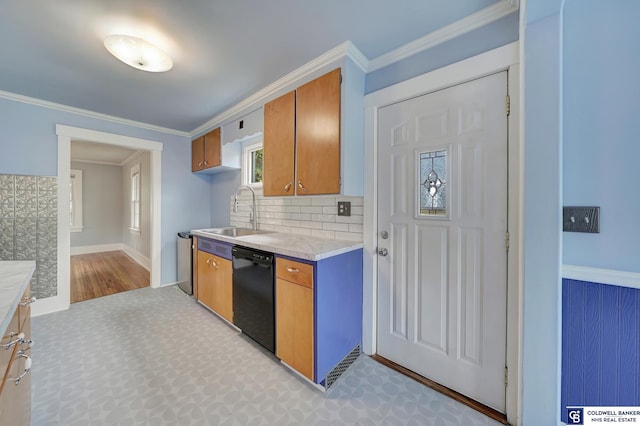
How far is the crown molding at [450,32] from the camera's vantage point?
1.36m

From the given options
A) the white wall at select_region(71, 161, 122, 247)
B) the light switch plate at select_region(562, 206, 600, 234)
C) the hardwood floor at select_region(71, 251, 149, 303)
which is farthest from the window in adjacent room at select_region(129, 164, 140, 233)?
the light switch plate at select_region(562, 206, 600, 234)

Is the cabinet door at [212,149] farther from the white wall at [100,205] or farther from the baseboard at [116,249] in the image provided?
the white wall at [100,205]

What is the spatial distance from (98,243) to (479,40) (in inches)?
336

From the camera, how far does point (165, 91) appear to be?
2.40m

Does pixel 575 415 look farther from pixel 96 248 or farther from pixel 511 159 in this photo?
pixel 96 248

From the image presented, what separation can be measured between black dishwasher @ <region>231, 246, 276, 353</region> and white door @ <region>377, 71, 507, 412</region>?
0.86 meters

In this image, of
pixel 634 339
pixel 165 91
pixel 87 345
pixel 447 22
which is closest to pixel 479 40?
pixel 447 22

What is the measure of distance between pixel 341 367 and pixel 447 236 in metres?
1.17

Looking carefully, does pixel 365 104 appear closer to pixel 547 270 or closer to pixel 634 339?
pixel 547 270

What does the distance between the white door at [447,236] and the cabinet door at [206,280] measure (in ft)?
5.75

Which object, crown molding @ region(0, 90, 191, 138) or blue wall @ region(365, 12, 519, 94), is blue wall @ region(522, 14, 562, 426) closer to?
blue wall @ region(365, 12, 519, 94)

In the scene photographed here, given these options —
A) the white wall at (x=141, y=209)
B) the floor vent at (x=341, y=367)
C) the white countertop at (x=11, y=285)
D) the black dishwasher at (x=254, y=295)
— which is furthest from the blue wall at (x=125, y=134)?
the floor vent at (x=341, y=367)

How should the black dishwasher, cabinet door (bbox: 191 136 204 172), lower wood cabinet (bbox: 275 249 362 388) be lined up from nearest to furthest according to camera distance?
lower wood cabinet (bbox: 275 249 362 388) → the black dishwasher → cabinet door (bbox: 191 136 204 172)

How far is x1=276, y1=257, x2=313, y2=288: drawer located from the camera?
1.56 metres
